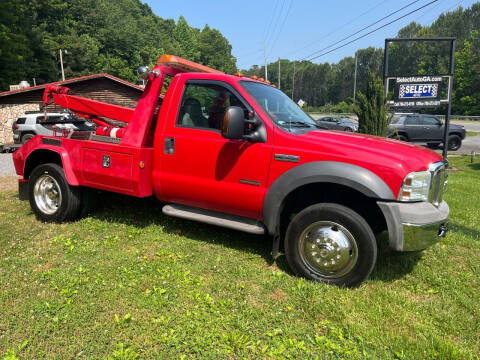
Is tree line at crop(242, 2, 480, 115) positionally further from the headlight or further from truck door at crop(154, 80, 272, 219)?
the headlight

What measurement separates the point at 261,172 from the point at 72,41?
60.9 meters

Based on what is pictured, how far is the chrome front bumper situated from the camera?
3.12 m

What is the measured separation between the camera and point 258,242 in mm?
4609

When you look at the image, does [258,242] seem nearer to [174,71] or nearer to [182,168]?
[182,168]

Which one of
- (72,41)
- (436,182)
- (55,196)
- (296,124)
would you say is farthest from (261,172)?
(72,41)

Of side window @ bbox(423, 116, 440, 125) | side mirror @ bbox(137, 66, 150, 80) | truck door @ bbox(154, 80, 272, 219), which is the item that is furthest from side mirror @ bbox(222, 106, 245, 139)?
side window @ bbox(423, 116, 440, 125)

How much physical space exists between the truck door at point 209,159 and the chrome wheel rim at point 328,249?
63 cm

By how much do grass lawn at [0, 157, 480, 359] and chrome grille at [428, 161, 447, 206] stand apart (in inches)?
34.6

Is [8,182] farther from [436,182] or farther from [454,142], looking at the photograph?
[454,142]

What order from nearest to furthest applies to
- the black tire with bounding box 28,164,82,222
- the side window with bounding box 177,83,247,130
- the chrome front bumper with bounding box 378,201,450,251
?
the chrome front bumper with bounding box 378,201,450,251 < the side window with bounding box 177,83,247,130 < the black tire with bounding box 28,164,82,222

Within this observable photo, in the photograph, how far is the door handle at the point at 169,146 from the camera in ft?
13.5

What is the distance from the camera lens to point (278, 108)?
4086 millimetres

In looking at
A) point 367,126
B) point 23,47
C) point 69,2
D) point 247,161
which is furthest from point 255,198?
point 69,2

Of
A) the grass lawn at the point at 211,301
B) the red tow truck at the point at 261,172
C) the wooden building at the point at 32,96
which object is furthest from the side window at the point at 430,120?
the red tow truck at the point at 261,172
